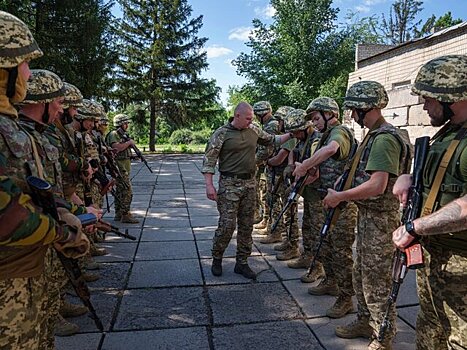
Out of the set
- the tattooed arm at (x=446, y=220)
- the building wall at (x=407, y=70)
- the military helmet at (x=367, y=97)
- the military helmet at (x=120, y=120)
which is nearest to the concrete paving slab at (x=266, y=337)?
the tattooed arm at (x=446, y=220)

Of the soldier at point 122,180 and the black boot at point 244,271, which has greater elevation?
the soldier at point 122,180

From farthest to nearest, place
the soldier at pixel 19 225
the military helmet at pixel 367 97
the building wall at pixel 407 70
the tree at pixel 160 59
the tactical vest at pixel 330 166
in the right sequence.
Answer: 1. the tree at pixel 160 59
2. the building wall at pixel 407 70
3. the tactical vest at pixel 330 166
4. the military helmet at pixel 367 97
5. the soldier at pixel 19 225

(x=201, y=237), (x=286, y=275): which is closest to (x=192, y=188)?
(x=201, y=237)

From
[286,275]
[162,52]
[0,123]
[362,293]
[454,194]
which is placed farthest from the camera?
[162,52]

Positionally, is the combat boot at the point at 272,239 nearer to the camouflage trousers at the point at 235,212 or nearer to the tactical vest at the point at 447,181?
the camouflage trousers at the point at 235,212

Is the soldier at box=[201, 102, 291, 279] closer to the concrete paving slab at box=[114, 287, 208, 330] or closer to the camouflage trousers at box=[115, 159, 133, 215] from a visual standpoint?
the concrete paving slab at box=[114, 287, 208, 330]

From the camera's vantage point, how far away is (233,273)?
4.48 meters

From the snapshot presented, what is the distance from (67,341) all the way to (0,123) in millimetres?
2062

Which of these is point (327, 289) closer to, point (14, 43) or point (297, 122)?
point (297, 122)

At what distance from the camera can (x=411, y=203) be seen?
2.16m

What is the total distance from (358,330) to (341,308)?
0.36 meters

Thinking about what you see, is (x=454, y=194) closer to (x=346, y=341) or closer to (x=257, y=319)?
(x=346, y=341)

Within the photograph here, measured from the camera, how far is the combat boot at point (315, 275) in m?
4.18

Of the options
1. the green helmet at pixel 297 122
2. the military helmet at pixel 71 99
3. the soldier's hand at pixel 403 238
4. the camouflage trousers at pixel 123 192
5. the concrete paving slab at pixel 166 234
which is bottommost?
the concrete paving slab at pixel 166 234
